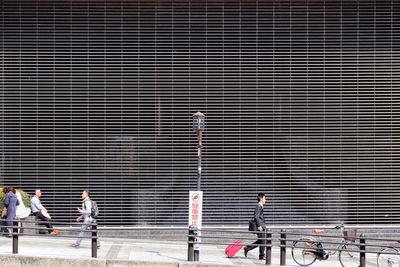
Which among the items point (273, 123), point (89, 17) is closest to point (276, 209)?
point (273, 123)

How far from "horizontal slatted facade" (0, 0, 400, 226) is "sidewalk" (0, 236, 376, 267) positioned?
6.56ft

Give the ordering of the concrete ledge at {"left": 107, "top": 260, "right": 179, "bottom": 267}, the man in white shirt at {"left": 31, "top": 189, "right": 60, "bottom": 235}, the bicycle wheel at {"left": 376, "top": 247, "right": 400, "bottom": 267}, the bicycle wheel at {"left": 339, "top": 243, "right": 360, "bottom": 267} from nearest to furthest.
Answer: the concrete ledge at {"left": 107, "top": 260, "right": 179, "bottom": 267}, the bicycle wheel at {"left": 376, "top": 247, "right": 400, "bottom": 267}, the bicycle wheel at {"left": 339, "top": 243, "right": 360, "bottom": 267}, the man in white shirt at {"left": 31, "top": 189, "right": 60, "bottom": 235}

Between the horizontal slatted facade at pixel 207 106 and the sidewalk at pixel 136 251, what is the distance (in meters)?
2.00

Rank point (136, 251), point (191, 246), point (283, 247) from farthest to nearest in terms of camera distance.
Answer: point (136, 251)
point (191, 246)
point (283, 247)

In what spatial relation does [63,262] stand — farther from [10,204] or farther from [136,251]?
[10,204]

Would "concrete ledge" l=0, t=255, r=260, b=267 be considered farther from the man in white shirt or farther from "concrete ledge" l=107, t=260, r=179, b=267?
the man in white shirt

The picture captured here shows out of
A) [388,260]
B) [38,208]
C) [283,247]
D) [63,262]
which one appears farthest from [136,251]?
[388,260]

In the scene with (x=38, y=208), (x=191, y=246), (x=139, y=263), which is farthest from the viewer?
(x=38, y=208)

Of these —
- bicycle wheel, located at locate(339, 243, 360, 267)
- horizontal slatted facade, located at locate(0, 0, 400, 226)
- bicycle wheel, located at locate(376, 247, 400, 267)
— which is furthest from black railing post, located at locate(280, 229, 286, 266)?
horizontal slatted facade, located at locate(0, 0, 400, 226)

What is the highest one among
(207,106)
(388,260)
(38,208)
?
(207,106)

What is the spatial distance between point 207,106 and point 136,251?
6036 mm

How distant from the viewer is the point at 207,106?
998 inches

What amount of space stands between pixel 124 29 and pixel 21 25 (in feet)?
10.5

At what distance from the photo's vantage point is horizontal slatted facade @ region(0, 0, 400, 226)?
25.1m
